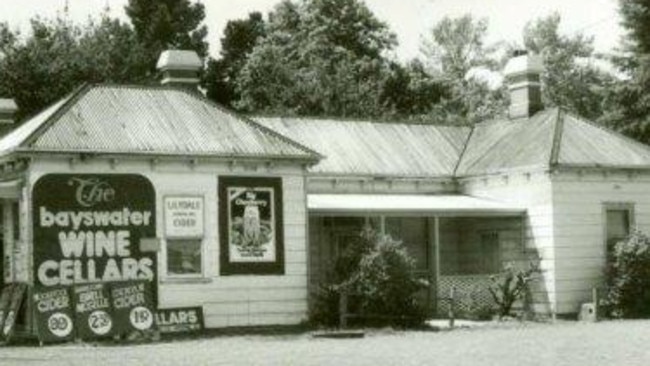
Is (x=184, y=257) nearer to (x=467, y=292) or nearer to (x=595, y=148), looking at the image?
(x=467, y=292)

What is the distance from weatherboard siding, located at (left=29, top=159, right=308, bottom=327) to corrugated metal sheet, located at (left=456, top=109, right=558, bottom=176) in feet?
19.5

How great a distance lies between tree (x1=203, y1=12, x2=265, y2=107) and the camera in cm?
5678

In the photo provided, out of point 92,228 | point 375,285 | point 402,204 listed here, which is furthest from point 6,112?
point 375,285

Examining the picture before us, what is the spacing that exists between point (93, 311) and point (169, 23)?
1644 inches

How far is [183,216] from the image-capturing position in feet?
74.8

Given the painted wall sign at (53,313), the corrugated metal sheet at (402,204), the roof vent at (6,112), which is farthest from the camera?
the roof vent at (6,112)

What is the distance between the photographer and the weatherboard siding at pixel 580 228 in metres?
26.0

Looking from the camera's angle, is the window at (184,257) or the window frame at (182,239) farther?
the window at (184,257)

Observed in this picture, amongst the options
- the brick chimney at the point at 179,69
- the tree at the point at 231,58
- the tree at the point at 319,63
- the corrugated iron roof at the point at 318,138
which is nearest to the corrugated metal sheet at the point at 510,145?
the corrugated iron roof at the point at 318,138

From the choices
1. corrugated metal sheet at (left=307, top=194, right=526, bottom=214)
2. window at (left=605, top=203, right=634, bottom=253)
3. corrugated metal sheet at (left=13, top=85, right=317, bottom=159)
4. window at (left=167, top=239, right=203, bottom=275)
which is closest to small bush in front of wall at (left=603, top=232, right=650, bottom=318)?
window at (left=605, top=203, right=634, bottom=253)

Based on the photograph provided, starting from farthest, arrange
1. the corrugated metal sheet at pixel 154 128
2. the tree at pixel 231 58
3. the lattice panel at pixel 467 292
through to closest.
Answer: the tree at pixel 231 58, the lattice panel at pixel 467 292, the corrugated metal sheet at pixel 154 128

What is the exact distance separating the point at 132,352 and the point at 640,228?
13.6 meters

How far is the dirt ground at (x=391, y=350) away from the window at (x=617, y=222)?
14.4ft

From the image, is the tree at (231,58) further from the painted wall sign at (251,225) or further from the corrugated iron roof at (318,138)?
the painted wall sign at (251,225)
